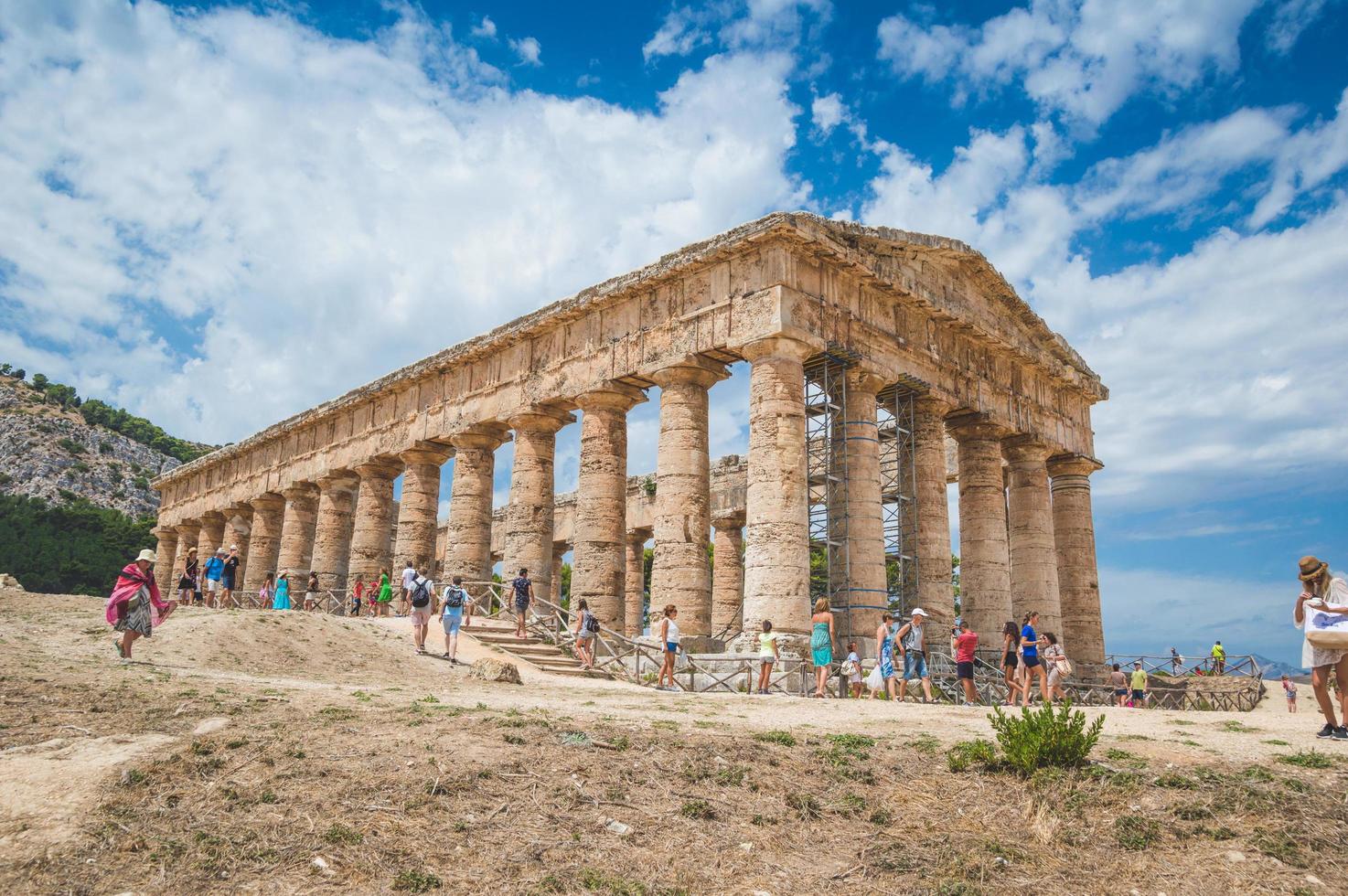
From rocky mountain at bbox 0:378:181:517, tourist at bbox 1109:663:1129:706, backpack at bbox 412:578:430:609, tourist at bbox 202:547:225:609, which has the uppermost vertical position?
rocky mountain at bbox 0:378:181:517

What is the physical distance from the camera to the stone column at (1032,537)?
25453mm

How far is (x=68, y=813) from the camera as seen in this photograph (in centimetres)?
711

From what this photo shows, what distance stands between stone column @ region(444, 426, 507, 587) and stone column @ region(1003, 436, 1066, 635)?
1438 cm

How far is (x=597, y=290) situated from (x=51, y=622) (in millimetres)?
13223

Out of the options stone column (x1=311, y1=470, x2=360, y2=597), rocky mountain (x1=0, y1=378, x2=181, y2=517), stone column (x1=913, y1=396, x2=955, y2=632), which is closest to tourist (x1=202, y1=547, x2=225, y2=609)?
stone column (x1=311, y1=470, x2=360, y2=597)

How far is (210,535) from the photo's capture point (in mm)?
42594

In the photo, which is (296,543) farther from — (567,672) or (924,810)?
(924,810)

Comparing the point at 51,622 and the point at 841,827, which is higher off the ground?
the point at 51,622

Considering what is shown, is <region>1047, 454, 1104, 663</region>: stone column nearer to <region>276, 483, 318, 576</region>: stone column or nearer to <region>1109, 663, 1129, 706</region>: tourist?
<region>1109, 663, 1129, 706</region>: tourist

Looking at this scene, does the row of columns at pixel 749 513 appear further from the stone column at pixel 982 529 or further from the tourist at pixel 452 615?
the tourist at pixel 452 615

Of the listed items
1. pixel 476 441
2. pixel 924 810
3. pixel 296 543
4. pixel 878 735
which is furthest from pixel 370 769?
pixel 296 543

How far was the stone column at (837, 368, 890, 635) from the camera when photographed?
805 inches

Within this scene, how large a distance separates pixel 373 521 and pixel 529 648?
12.0 meters

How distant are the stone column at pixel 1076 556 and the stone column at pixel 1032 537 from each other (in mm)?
794
